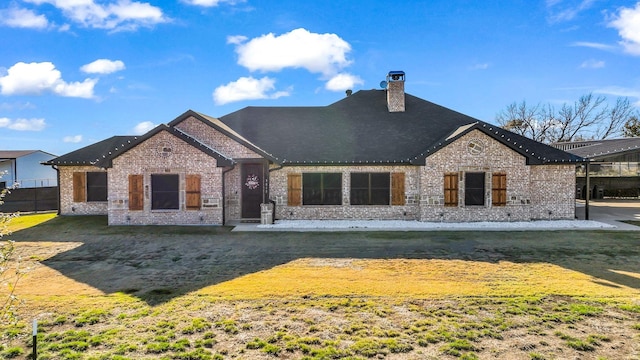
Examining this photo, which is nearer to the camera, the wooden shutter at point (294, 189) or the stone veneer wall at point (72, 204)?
the wooden shutter at point (294, 189)

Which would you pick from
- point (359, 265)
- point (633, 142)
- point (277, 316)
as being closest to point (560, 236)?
point (359, 265)

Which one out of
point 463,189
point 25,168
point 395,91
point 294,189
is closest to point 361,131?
point 395,91

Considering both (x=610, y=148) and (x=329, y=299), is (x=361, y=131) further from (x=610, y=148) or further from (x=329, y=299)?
(x=610, y=148)

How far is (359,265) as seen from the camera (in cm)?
990

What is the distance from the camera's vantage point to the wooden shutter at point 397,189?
17047 millimetres

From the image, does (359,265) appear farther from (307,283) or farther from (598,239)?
(598,239)

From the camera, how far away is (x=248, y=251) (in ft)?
37.6

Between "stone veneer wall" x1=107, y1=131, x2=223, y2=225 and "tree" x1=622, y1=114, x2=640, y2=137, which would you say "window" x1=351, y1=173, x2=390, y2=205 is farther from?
"tree" x1=622, y1=114, x2=640, y2=137

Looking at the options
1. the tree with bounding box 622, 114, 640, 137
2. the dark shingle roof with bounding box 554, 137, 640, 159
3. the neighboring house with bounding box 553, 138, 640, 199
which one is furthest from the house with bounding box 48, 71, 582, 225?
the tree with bounding box 622, 114, 640, 137

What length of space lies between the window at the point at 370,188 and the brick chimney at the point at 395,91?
6.07 m

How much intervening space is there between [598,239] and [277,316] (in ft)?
41.6

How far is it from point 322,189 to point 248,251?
6.53 metres

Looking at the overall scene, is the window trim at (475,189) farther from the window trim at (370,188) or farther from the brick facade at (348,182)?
the window trim at (370,188)

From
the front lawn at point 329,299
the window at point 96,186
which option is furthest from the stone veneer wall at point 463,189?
the window at point 96,186
